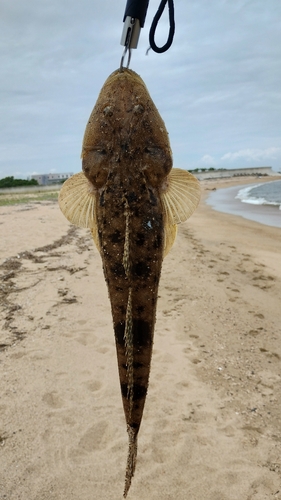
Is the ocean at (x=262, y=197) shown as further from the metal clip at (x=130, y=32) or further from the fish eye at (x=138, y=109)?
the metal clip at (x=130, y=32)

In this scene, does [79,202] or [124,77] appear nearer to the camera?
[124,77]

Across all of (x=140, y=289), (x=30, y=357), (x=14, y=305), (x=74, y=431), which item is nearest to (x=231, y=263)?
(x=14, y=305)

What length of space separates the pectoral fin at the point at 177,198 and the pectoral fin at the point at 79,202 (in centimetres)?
46

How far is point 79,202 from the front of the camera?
8.19 feet

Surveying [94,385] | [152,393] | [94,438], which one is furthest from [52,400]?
[152,393]

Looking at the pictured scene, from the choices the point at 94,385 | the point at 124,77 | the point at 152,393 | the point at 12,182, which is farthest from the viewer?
the point at 12,182

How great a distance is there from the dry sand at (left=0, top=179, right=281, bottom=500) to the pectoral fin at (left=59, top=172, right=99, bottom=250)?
2891 millimetres

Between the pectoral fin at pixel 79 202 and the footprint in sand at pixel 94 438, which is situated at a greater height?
the pectoral fin at pixel 79 202

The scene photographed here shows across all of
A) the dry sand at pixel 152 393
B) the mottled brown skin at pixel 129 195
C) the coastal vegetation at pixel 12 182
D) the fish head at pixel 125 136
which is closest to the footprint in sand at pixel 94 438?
the dry sand at pixel 152 393

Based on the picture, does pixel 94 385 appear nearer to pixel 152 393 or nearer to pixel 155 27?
pixel 152 393

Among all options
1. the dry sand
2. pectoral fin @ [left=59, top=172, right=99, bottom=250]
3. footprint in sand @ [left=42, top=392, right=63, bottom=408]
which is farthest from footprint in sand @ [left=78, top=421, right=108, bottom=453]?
pectoral fin @ [left=59, top=172, right=99, bottom=250]

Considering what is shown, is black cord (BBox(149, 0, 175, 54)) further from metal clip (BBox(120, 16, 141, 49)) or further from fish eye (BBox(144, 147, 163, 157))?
fish eye (BBox(144, 147, 163, 157))

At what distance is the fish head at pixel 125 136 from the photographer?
2.21 meters

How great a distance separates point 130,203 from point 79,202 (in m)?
0.49
